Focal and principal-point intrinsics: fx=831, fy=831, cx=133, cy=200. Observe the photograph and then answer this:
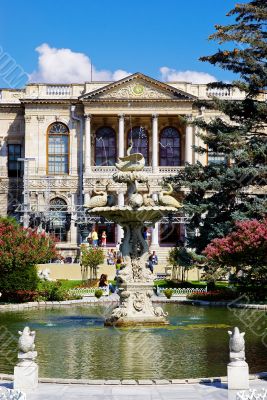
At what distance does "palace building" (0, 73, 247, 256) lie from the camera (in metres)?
55.1

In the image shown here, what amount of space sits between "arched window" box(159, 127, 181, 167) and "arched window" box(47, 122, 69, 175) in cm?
667

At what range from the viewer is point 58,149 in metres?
57.6

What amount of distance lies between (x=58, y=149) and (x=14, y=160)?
3.67 meters

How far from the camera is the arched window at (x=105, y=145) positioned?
58375mm

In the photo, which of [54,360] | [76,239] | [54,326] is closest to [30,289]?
[54,326]

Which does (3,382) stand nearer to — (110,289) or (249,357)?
(249,357)

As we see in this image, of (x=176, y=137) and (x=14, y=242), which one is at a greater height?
(x=176, y=137)

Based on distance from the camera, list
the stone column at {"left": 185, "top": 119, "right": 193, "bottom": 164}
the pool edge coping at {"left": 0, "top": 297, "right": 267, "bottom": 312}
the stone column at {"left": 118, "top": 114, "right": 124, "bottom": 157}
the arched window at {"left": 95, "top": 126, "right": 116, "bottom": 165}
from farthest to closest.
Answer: the arched window at {"left": 95, "top": 126, "right": 116, "bottom": 165}
the stone column at {"left": 185, "top": 119, "right": 193, "bottom": 164}
the stone column at {"left": 118, "top": 114, "right": 124, "bottom": 157}
the pool edge coping at {"left": 0, "top": 297, "right": 267, "bottom": 312}

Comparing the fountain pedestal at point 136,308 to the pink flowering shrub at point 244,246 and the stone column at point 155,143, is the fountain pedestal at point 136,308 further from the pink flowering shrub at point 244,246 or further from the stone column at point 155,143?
the stone column at point 155,143

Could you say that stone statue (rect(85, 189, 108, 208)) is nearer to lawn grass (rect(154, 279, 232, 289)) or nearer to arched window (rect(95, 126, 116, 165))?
lawn grass (rect(154, 279, 232, 289))

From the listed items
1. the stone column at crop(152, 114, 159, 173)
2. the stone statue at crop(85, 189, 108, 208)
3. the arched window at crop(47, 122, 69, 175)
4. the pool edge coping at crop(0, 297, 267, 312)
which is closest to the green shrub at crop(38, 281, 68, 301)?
the pool edge coping at crop(0, 297, 267, 312)

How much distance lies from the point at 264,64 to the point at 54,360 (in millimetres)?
22654

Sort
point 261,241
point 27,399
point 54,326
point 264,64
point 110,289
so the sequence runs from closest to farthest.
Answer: point 27,399, point 54,326, point 261,241, point 110,289, point 264,64

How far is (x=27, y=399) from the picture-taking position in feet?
36.0
